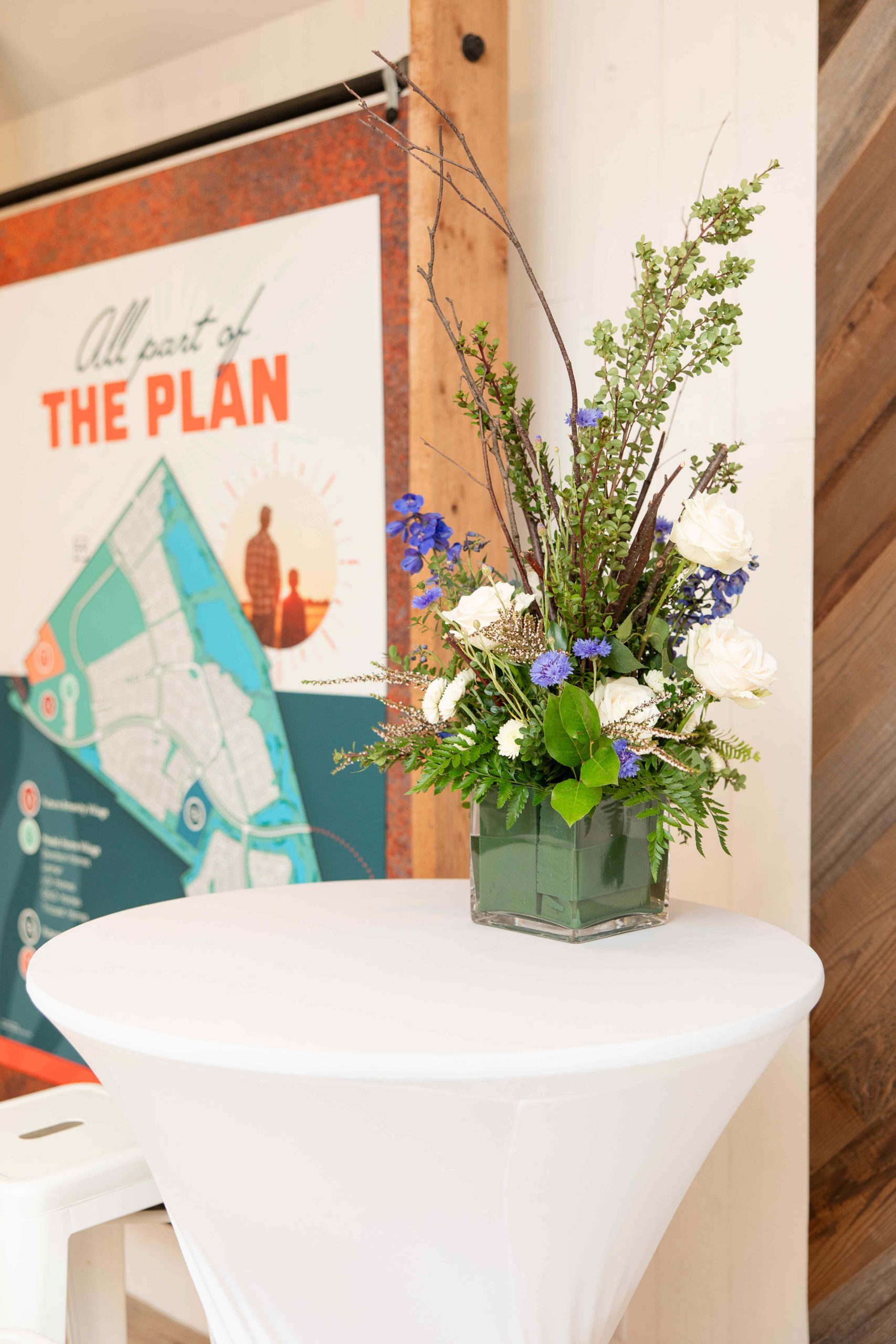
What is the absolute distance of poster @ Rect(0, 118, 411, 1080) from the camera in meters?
2.00

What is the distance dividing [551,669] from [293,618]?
1.01 meters

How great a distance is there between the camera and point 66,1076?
2436 mm

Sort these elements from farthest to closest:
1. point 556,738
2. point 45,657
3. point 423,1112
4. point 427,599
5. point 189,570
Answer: point 45,657 → point 189,570 → point 427,599 → point 556,738 → point 423,1112

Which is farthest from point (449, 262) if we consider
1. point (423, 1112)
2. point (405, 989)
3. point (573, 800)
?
point (423, 1112)

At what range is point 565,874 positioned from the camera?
3.96ft

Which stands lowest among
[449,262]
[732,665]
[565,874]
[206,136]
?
[565,874]

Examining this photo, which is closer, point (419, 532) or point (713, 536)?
point (713, 536)

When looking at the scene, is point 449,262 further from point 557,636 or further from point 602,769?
point 602,769

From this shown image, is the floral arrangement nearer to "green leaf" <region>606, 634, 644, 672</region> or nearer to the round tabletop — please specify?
"green leaf" <region>606, 634, 644, 672</region>

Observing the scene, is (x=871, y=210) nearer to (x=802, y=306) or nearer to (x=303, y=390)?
(x=802, y=306)

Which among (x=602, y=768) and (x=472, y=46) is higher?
(x=472, y=46)

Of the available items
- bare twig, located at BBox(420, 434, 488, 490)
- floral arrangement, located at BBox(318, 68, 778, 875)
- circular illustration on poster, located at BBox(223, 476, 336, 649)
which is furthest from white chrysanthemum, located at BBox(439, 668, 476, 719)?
circular illustration on poster, located at BBox(223, 476, 336, 649)

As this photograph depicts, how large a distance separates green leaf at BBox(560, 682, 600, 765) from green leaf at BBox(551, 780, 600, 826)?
4 centimetres

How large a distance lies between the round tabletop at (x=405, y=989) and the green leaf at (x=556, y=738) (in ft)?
0.67
